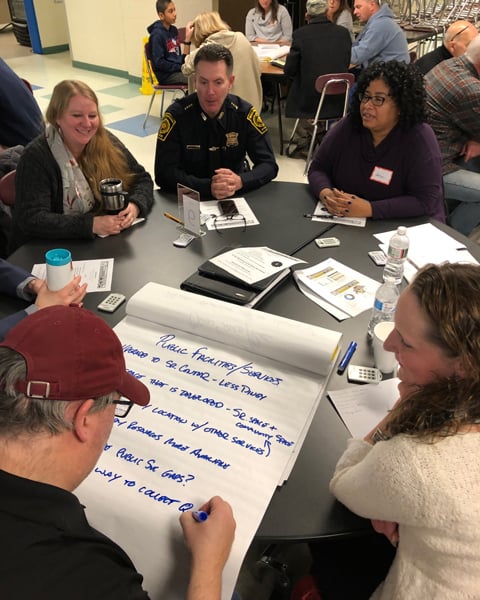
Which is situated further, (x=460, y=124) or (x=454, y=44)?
(x=454, y=44)

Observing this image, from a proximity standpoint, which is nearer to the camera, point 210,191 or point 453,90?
point 210,191

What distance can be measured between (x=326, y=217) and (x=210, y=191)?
566 millimetres

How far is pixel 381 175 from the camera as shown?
2.24 metres

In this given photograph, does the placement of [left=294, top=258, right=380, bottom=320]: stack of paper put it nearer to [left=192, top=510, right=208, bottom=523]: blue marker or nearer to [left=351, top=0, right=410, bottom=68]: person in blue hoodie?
[left=192, top=510, right=208, bottom=523]: blue marker

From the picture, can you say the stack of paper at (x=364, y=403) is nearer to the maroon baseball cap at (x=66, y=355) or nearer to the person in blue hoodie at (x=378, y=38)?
the maroon baseball cap at (x=66, y=355)

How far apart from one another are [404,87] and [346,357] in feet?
4.49

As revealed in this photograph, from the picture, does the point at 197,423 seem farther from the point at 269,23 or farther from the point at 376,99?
the point at 269,23

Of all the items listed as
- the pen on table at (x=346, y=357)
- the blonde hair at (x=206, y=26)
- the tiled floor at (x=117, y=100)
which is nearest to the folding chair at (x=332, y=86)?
the tiled floor at (x=117, y=100)

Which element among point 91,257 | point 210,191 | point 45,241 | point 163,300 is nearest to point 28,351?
point 163,300

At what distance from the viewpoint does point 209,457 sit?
104 centimetres

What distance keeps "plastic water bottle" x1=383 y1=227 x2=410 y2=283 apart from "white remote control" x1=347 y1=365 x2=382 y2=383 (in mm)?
470

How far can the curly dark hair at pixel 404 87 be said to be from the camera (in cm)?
211

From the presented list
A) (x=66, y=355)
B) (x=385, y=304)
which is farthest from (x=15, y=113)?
(x=66, y=355)

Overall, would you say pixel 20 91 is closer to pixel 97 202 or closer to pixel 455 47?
pixel 97 202
